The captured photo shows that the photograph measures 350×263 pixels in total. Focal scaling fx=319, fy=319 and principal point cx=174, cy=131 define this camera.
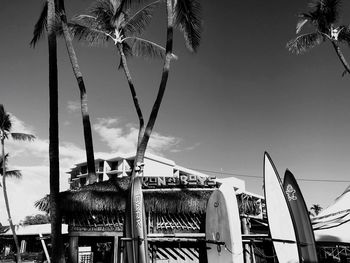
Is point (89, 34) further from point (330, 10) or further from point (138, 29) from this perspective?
point (330, 10)

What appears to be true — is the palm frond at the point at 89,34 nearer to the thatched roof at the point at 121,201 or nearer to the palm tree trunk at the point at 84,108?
the palm tree trunk at the point at 84,108

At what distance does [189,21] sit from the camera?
12.0 metres

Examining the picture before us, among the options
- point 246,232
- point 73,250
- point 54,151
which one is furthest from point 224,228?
point 54,151

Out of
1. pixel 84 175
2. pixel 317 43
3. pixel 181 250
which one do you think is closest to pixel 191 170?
pixel 84 175

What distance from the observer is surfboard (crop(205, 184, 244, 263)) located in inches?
279

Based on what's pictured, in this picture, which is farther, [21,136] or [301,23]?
[21,136]

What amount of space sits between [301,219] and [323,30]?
959cm

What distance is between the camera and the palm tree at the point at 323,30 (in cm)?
1288

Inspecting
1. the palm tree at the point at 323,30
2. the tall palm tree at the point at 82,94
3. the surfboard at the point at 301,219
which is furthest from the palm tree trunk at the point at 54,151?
the palm tree at the point at 323,30

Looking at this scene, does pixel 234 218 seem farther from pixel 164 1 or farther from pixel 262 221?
pixel 164 1

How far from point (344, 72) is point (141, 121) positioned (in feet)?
27.7

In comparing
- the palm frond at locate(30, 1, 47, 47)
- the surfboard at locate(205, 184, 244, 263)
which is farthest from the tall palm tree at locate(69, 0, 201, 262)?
the surfboard at locate(205, 184, 244, 263)

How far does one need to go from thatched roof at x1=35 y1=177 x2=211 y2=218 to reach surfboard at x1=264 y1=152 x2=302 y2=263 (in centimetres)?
226

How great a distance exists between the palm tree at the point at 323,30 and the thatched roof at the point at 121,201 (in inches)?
319
